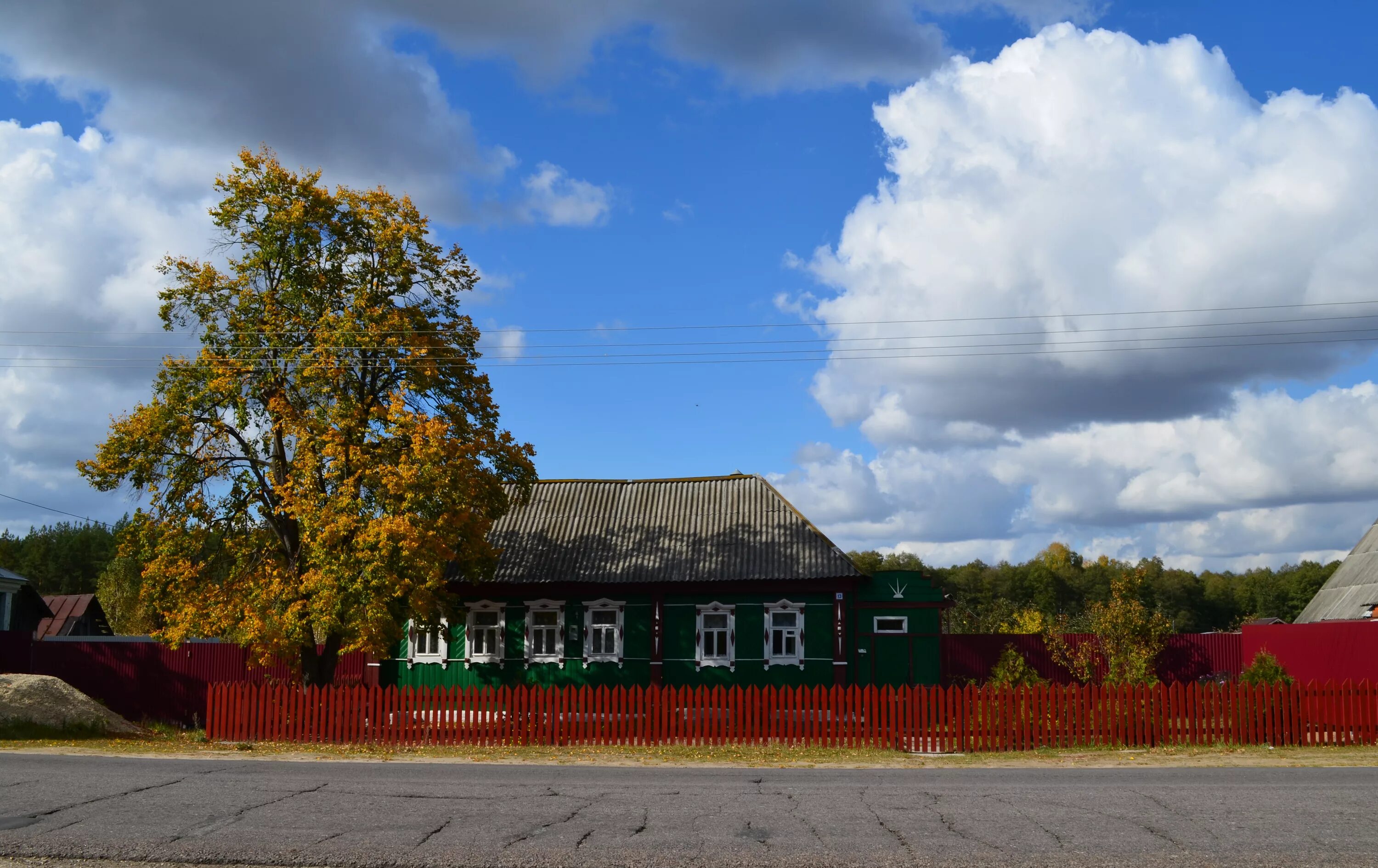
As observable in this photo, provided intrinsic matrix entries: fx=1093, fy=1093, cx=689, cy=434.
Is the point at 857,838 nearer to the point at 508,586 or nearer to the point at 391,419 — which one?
the point at 391,419

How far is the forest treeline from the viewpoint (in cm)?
10281

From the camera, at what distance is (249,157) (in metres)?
26.3

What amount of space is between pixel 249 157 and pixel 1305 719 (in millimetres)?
25924

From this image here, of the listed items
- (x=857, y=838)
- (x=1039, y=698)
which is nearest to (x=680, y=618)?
(x=1039, y=698)

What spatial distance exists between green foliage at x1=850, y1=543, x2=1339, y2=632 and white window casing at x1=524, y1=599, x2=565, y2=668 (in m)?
67.7

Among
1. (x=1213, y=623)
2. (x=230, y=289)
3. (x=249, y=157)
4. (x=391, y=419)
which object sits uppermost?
(x=249, y=157)

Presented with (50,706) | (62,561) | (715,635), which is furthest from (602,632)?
(62,561)

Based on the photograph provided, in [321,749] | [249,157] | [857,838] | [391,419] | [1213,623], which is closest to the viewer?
[857,838]

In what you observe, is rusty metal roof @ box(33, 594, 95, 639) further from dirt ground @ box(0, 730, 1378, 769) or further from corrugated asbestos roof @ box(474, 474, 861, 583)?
dirt ground @ box(0, 730, 1378, 769)

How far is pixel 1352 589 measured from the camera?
33406 millimetres

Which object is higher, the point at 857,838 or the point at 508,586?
the point at 508,586

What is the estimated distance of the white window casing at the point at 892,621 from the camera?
29922 millimetres

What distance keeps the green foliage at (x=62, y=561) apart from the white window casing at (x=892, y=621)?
92.0 meters

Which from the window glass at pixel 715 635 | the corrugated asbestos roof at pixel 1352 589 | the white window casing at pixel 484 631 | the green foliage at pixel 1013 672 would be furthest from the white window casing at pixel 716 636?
the corrugated asbestos roof at pixel 1352 589
